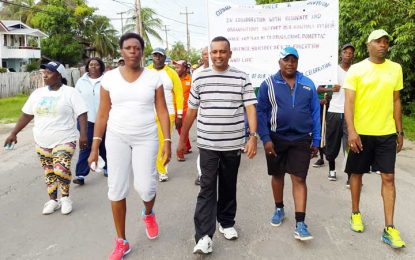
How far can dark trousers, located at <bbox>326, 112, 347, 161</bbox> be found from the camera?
19.2 feet

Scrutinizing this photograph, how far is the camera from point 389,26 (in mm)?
10812

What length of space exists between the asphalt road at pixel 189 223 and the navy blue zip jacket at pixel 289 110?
947 mm

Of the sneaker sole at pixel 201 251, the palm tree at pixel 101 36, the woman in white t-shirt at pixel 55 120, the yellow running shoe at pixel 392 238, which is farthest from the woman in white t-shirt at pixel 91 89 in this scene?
the palm tree at pixel 101 36

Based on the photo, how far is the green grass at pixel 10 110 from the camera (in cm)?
1464

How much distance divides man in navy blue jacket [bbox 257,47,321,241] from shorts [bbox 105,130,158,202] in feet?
3.52

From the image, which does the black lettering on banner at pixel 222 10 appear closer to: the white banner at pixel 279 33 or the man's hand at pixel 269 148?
the white banner at pixel 279 33

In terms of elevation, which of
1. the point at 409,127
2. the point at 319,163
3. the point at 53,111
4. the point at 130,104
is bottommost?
the point at 319,163

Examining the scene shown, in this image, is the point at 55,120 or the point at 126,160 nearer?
the point at 126,160

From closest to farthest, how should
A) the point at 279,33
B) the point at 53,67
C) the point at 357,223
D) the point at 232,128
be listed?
the point at 232,128, the point at 357,223, the point at 53,67, the point at 279,33

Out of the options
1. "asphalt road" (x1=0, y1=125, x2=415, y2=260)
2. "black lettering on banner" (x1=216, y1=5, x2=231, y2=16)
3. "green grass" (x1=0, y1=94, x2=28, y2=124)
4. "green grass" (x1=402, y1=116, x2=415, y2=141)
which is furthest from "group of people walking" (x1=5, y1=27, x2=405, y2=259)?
"green grass" (x1=0, y1=94, x2=28, y2=124)

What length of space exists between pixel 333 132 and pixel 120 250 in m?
3.49

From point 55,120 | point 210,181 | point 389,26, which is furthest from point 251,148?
point 389,26

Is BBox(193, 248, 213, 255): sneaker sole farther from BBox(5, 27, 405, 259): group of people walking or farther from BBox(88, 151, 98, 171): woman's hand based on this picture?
BBox(88, 151, 98, 171): woman's hand

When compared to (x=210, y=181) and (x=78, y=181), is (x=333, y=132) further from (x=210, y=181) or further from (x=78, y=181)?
(x=78, y=181)
